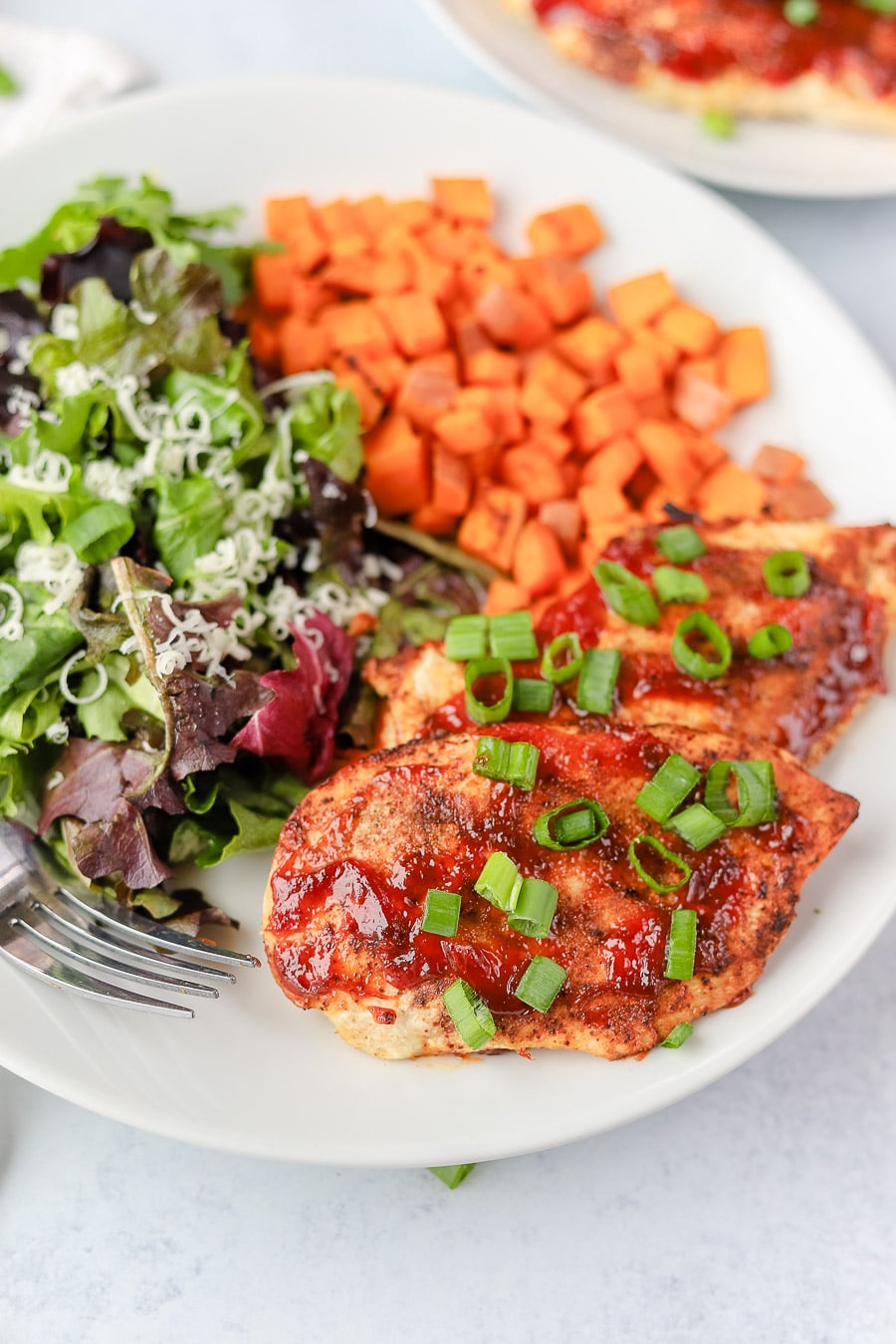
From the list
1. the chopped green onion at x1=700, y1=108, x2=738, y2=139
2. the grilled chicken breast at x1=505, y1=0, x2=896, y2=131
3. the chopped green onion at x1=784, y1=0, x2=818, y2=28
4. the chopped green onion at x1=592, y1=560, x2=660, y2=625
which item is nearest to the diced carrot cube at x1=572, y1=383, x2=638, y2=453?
the chopped green onion at x1=592, y1=560, x2=660, y2=625

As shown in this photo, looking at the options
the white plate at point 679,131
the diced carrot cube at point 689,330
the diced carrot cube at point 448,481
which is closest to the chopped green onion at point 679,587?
the diced carrot cube at point 448,481

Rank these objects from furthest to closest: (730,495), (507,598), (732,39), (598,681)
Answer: (732,39) < (730,495) < (507,598) < (598,681)

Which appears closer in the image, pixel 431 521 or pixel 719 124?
pixel 431 521

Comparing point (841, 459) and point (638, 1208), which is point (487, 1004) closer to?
point (638, 1208)

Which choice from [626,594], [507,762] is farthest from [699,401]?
[507,762]

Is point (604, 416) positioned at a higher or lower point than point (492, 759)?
higher

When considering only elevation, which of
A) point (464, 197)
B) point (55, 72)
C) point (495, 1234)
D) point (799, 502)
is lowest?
point (495, 1234)

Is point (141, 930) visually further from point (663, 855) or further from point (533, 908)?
point (663, 855)

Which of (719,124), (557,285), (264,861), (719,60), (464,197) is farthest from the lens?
(719,60)
